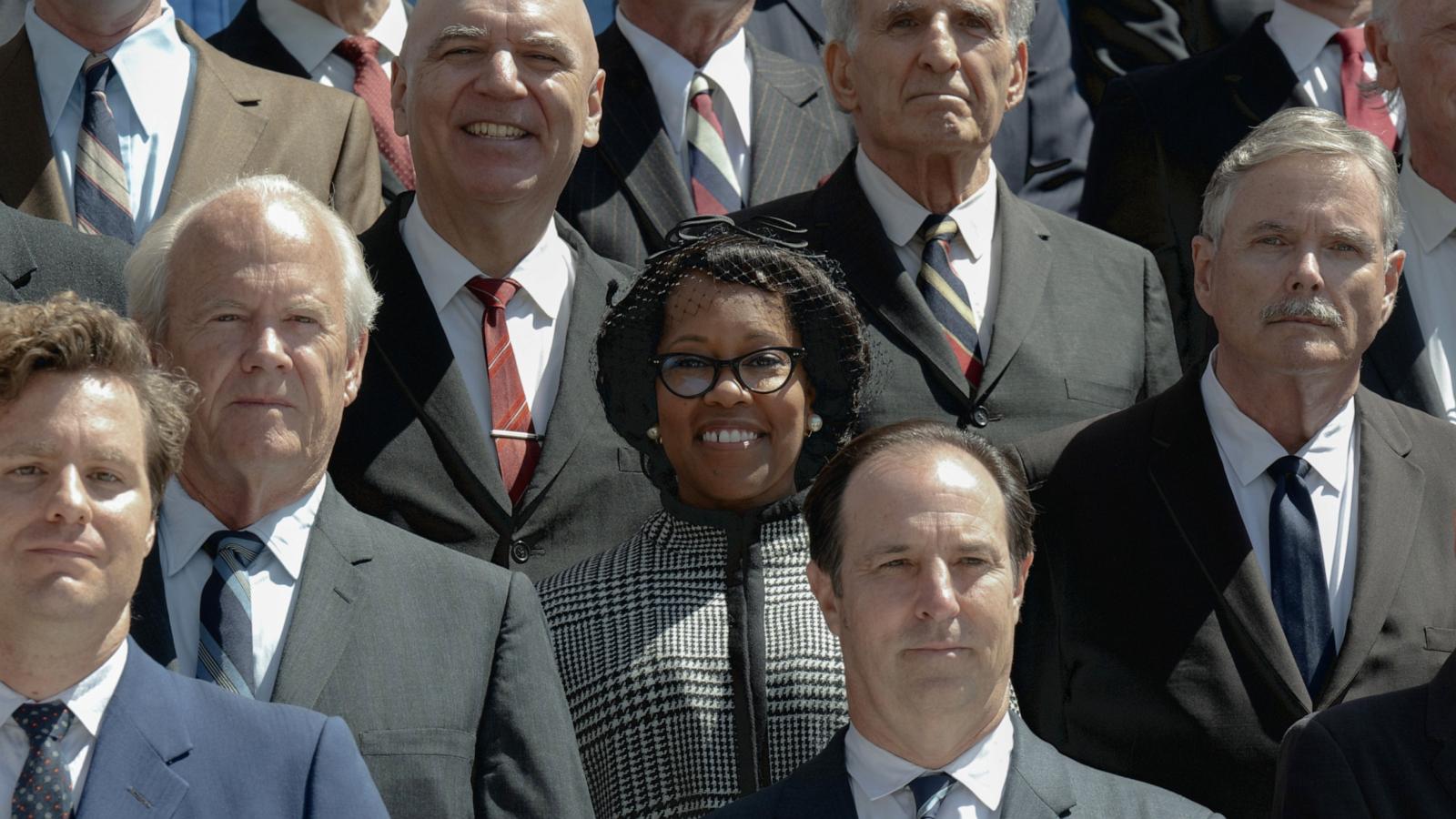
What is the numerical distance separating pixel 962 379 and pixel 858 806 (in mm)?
1527

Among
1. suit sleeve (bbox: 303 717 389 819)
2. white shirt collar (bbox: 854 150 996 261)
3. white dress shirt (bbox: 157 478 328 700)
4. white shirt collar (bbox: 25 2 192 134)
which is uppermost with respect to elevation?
white shirt collar (bbox: 25 2 192 134)

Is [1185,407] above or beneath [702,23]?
beneath

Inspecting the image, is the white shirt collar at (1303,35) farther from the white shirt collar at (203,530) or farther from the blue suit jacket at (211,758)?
the blue suit jacket at (211,758)

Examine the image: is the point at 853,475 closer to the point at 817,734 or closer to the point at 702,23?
the point at 817,734

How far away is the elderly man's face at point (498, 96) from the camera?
17.2 ft

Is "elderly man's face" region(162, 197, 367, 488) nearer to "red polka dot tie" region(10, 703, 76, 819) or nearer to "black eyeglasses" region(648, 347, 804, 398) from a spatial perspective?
"black eyeglasses" region(648, 347, 804, 398)

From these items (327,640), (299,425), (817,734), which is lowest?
(817,734)

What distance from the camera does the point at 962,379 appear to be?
515cm

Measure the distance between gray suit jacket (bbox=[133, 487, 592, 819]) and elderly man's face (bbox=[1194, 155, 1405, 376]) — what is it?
1631 mm

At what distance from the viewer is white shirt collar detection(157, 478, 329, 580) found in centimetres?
415

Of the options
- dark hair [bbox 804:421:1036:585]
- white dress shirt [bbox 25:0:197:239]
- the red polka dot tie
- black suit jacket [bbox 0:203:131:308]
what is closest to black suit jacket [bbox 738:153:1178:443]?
dark hair [bbox 804:421:1036:585]

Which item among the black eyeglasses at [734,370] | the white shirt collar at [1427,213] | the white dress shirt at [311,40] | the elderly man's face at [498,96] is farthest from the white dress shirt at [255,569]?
the white shirt collar at [1427,213]

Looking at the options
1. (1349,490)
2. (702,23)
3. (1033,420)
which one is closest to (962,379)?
(1033,420)

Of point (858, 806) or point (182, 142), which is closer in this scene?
point (858, 806)
